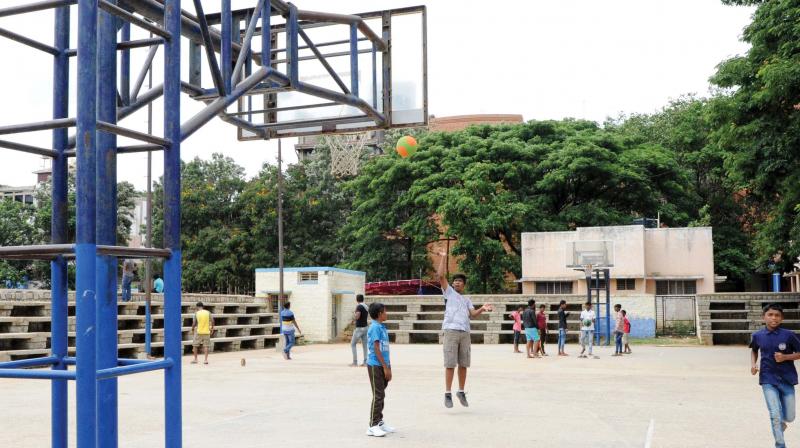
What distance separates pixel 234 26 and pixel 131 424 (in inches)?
219

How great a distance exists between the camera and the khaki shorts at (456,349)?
37.7 feet

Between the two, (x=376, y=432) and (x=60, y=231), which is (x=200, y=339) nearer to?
(x=376, y=432)

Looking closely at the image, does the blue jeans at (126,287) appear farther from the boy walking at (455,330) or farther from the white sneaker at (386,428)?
the white sneaker at (386,428)

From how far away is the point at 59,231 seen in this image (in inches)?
217

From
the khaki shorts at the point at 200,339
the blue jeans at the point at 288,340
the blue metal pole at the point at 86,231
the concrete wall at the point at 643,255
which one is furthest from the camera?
the concrete wall at the point at 643,255

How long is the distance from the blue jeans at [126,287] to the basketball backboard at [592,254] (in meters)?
16.0

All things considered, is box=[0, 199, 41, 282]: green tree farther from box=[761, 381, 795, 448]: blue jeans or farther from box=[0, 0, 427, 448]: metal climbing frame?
box=[761, 381, 795, 448]: blue jeans

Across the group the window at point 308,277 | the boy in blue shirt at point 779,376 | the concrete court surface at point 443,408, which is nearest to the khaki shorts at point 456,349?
the concrete court surface at point 443,408

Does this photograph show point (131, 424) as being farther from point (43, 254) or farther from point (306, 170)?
point (306, 170)

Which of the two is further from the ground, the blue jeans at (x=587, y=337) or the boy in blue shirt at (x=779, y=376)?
the boy in blue shirt at (x=779, y=376)

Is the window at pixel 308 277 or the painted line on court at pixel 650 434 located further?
the window at pixel 308 277

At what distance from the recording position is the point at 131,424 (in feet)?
34.4

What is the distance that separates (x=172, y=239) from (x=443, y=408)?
7576mm

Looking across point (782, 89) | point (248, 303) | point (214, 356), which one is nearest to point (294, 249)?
point (248, 303)
